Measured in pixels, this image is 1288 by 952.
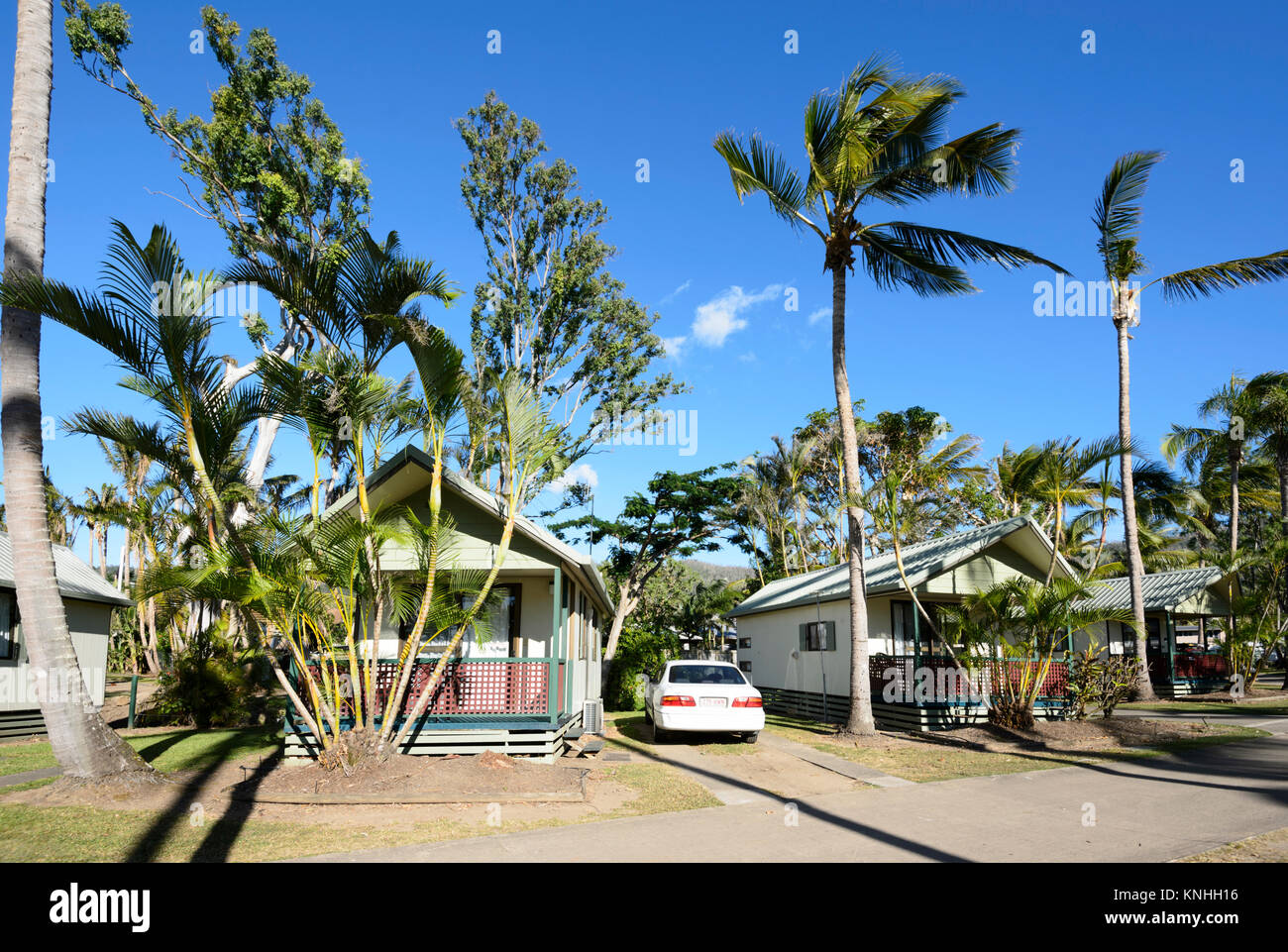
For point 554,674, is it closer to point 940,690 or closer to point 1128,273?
point 940,690

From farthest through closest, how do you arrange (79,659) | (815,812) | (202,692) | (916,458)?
(916,458) < (79,659) < (202,692) < (815,812)

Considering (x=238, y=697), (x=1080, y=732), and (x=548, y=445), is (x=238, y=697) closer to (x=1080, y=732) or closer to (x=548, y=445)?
(x=548, y=445)

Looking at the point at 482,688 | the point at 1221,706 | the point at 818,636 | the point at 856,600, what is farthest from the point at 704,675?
the point at 1221,706

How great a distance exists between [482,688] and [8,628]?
11.1 meters

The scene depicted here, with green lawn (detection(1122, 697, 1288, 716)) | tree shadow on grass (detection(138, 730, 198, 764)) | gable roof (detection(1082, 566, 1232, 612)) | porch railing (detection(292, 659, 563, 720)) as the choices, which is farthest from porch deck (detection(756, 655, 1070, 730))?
tree shadow on grass (detection(138, 730, 198, 764))

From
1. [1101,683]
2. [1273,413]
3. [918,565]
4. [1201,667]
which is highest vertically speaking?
[1273,413]

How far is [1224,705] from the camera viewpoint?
21.8 m

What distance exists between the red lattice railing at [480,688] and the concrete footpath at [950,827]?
168 inches

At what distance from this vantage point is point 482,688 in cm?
1209

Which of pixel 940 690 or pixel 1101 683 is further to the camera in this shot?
pixel 940 690

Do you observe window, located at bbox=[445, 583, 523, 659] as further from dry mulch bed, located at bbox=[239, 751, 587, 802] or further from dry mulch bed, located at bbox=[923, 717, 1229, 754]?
dry mulch bed, located at bbox=[923, 717, 1229, 754]

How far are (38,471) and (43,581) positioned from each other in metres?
1.31

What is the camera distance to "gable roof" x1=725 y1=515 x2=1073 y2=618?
17.0m

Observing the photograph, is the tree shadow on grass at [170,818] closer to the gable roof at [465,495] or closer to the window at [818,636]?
the gable roof at [465,495]
